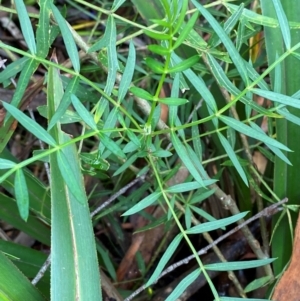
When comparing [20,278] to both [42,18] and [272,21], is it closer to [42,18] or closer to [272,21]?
[42,18]

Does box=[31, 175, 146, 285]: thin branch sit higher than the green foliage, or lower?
lower

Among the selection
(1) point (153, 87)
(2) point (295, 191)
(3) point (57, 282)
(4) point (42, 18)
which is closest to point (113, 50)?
(4) point (42, 18)

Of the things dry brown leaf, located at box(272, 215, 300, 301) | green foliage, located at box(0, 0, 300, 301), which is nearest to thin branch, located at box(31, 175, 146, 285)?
green foliage, located at box(0, 0, 300, 301)

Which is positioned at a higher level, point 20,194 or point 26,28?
point 26,28

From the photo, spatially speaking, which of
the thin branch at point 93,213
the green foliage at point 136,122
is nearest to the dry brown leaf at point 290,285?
the green foliage at point 136,122

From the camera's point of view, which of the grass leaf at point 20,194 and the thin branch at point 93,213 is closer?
the grass leaf at point 20,194

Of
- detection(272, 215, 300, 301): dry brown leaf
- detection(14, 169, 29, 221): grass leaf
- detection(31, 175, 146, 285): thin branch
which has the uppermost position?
detection(14, 169, 29, 221): grass leaf

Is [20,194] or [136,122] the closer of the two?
[20,194]

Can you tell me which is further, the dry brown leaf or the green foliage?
the dry brown leaf

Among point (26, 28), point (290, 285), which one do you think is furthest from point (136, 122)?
point (290, 285)

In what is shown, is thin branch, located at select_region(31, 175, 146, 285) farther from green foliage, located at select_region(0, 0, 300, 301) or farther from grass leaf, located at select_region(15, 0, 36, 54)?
grass leaf, located at select_region(15, 0, 36, 54)

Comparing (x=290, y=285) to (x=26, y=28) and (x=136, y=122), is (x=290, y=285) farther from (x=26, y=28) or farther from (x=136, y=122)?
(x=26, y=28)

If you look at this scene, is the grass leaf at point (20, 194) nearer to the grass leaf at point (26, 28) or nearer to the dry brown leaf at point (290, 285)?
the grass leaf at point (26, 28)
